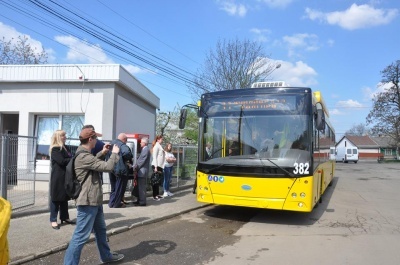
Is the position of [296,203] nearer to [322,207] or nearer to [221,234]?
[221,234]

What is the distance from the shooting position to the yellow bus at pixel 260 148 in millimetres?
7590

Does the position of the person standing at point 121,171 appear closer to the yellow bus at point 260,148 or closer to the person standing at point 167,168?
the yellow bus at point 260,148

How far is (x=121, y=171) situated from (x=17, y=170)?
8.01 ft

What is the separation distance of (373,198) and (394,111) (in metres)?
47.0

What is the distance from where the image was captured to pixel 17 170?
336 inches

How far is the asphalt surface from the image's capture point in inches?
218

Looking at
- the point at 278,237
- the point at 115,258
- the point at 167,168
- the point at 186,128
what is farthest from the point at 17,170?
the point at 186,128

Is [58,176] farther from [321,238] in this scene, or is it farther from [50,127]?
[50,127]

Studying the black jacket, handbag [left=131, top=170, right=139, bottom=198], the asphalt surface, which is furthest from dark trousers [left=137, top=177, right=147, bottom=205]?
the black jacket

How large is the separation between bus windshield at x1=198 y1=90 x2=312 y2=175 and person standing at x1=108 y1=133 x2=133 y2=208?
1817 mm

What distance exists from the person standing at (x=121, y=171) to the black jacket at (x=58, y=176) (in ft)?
6.70

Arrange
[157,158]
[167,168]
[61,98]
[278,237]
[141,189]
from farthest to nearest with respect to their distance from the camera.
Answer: [61,98]
[167,168]
[157,158]
[141,189]
[278,237]

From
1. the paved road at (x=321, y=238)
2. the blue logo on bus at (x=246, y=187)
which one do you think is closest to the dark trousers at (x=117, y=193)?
the blue logo on bus at (x=246, y=187)

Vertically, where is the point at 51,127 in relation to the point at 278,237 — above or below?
above
